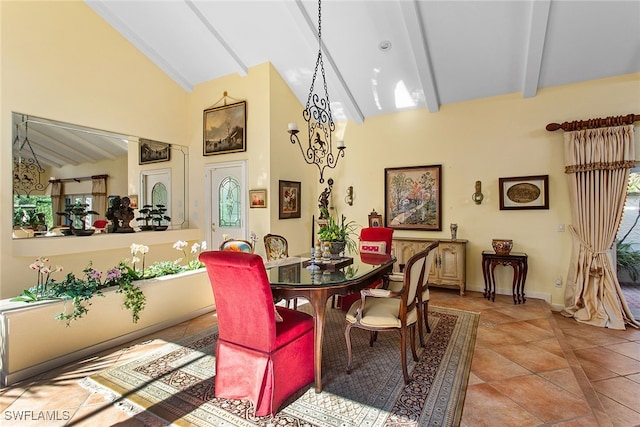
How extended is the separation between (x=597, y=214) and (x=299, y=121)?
475 centimetres

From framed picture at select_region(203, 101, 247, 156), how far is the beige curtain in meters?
4.90

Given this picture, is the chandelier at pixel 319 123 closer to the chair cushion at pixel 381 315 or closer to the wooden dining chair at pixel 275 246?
the wooden dining chair at pixel 275 246

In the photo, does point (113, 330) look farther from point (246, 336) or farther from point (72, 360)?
point (246, 336)

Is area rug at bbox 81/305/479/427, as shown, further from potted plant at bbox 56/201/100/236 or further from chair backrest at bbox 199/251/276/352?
potted plant at bbox 56/201/100/236

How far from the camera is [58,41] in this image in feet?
14.5

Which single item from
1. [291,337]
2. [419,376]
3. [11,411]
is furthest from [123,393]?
[419,376]

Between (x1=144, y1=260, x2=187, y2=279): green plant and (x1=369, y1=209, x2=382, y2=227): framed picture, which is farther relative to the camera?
(x1=369, y1=209, x2=382, y2=227): framed picture

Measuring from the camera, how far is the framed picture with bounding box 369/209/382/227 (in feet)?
18.7

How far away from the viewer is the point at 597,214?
4012 millimetres

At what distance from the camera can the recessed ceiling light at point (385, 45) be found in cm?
430

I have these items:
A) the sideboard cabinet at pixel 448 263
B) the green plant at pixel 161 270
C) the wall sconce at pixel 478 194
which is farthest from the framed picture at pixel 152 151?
the wall sconce at pixel 478 194

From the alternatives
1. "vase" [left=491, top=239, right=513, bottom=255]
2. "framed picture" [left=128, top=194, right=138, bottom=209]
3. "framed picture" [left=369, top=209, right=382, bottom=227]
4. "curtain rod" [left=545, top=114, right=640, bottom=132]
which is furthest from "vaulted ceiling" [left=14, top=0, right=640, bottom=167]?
"vase" [left=491, top=239, right=513, bottom=255]

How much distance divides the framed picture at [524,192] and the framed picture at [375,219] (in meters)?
1.92

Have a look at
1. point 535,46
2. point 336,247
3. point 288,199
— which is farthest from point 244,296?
point 535,46
